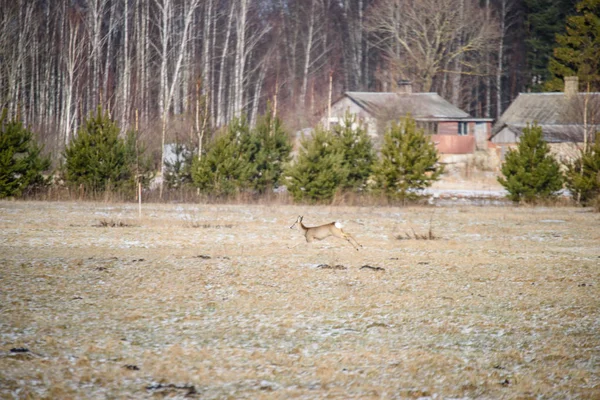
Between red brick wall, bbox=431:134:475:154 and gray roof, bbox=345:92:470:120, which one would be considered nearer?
gray roof, bbox=345:92:470:120

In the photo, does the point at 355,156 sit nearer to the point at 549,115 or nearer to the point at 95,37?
the point at 95,37

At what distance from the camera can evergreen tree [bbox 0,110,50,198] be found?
29.1m

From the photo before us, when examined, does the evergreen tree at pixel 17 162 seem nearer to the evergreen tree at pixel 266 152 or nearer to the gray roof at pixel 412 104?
the evergreen tree at pixel 266 152

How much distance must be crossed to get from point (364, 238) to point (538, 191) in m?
14.8

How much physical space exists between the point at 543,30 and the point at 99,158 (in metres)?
51.2

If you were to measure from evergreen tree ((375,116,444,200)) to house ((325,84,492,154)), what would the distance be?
22.4 meters

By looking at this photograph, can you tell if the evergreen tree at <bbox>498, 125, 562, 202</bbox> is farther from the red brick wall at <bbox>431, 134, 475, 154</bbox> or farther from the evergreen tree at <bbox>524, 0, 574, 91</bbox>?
the evergreen tree at <bbox>524, 0, 574, 91</bbox>

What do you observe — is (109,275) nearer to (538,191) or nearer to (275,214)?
(275,214)

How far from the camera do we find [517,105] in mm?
62000

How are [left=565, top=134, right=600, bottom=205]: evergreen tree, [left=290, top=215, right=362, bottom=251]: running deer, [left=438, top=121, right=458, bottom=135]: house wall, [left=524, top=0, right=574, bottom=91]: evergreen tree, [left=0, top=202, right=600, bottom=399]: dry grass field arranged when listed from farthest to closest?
[left=524, top=0, right=574, bottom=91]: evergreen tree, [left=438, top=121, right=458, bottom=135]: house wall, [left=565, top=134, right=600, bottom=205]: evergreen tree, [left=290, top=215, right=362, bottom=251]: running deer, [left=0, top=202, right=600, bottom=399]: dry grass field

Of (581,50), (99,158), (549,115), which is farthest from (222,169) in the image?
(581,50)

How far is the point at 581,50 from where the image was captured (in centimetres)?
6362

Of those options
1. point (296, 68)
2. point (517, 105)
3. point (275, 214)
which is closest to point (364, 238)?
point (275, 214)

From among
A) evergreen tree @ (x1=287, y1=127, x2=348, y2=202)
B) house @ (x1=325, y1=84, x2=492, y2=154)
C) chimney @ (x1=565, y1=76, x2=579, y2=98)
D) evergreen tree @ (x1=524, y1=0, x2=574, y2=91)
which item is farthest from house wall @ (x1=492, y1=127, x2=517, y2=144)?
evergreen tree @ (x1=287, y1=127, x2=348, y2=202)
